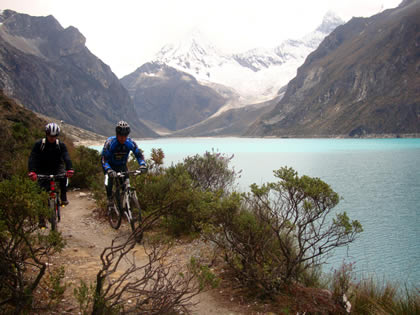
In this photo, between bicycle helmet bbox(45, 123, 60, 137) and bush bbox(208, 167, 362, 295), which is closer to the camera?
bush bbox(208, 167, 362, 295)

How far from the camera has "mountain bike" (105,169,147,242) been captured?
291 inches

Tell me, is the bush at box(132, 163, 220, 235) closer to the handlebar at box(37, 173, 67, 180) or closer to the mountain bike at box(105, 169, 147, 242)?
the mountain bike at box(105, 169, 147, 242)

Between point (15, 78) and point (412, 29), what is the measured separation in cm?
17760

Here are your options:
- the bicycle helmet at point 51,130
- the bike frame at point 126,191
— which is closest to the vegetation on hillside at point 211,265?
the bike frame at point 126,191

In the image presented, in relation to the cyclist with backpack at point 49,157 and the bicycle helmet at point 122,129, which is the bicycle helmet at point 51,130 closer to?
the cyclist with backpack at point 49,157

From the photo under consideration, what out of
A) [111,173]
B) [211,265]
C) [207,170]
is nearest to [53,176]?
[111,173]

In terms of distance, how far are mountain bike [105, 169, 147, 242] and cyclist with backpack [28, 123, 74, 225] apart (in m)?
0.94

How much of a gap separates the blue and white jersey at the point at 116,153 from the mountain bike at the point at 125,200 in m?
0.27

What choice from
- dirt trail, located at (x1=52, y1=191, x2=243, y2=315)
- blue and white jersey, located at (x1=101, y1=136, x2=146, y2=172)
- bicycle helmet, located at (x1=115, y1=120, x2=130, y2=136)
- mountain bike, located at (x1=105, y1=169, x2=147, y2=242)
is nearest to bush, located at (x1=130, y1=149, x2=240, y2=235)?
mountain bike, located at (x1=105, y1=169, x2=147, y2=242)

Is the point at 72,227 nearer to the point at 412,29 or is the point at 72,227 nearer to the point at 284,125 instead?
the point at 412,29

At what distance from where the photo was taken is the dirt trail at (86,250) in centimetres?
463

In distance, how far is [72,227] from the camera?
8602mm

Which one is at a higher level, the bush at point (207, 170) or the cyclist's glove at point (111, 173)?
the cyclist's glove at point (111, 173)

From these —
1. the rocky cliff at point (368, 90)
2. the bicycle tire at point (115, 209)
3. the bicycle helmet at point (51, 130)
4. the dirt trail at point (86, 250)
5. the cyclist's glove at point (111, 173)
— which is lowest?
the dirt trail at point (86, 250)
